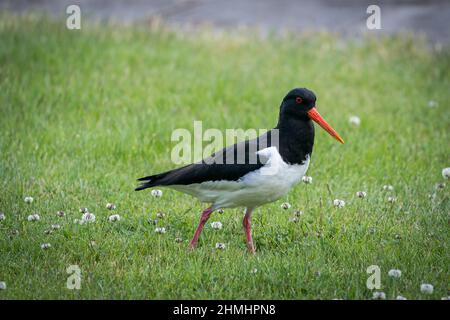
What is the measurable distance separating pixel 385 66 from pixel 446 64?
85cm

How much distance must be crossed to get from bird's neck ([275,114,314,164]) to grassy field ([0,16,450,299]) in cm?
73

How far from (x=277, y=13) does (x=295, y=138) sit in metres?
7.65

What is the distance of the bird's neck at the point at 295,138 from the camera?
560 cm

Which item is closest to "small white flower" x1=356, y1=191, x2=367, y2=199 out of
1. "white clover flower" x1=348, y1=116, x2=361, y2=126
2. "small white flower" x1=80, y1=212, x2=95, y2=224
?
"white clover flower" x1=348, y1=116, x2=361, y2=126

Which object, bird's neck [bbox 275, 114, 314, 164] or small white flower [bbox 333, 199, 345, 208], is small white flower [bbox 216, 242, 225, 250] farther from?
small white flower [bbox 333, 199, 345, 208]

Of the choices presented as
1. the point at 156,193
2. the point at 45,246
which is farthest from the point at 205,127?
the point at 45,246

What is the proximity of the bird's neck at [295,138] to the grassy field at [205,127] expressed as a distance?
0.73 metres

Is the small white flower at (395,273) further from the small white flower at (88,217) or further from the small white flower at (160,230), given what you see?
the small white flower at (88,217)

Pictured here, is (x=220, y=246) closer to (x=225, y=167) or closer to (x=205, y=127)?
(x=225, y=167)

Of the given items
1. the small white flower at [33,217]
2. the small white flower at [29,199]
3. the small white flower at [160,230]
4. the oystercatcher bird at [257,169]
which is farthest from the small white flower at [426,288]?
the small white flower at [29,199]

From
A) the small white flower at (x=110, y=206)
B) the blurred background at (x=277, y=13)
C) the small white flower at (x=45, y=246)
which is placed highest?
the blurred background at (x=277, y=13)
